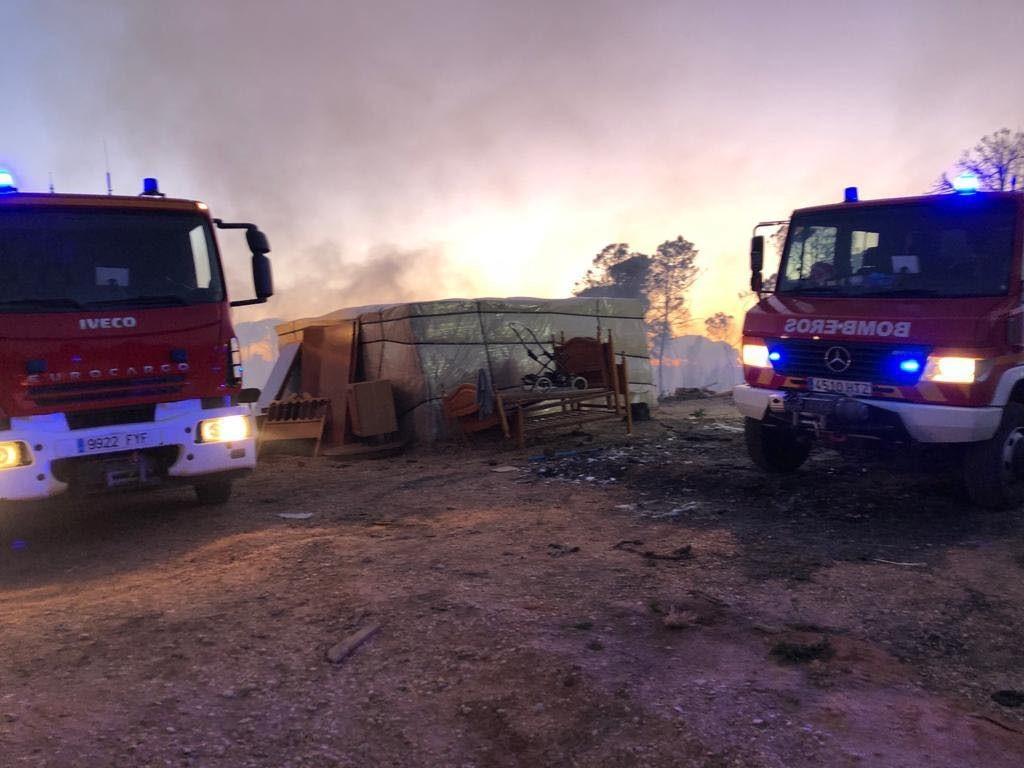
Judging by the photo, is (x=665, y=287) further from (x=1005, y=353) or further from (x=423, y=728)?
(x=423, y=728)

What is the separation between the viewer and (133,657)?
10.8 ft

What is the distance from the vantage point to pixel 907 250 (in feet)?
19.1

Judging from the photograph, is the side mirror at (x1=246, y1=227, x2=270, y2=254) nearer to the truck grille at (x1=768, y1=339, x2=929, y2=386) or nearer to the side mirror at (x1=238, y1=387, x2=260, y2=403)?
the side mirror at (x1=238, y1=387, x2=260, y2=403)

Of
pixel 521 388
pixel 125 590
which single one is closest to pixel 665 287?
pixel 521 388

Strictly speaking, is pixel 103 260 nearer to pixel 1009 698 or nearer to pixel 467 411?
A: pixel 467 411

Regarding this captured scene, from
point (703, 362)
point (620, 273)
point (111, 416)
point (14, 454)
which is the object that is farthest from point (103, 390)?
point (703, 362)

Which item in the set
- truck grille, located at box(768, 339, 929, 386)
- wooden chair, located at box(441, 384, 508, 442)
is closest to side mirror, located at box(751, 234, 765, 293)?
truck grille, located at box(768, 339, 929, 386)

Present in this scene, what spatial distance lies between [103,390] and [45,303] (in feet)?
2.51

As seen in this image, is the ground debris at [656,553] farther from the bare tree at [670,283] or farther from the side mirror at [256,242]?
the bare tree at [670,283]

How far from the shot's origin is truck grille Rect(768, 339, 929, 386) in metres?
5.36

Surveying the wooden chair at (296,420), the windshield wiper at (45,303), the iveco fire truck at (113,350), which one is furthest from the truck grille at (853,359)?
the wooden chair at (296,420)

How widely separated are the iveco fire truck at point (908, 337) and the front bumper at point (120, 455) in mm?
4559

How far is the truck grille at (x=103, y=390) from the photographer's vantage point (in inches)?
204

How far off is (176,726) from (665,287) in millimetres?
38413
